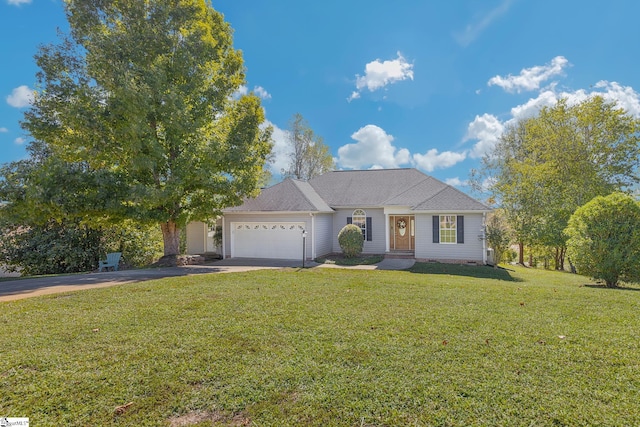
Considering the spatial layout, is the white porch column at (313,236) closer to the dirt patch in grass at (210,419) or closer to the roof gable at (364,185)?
the roof gable at (364,185)

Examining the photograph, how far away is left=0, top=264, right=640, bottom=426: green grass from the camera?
292 centimetres

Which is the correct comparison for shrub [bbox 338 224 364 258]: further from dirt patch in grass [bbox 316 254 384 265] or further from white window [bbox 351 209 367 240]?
white window [bbox 351 209 367 240]

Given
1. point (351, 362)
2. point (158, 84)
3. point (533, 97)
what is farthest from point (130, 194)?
point (533, 97)

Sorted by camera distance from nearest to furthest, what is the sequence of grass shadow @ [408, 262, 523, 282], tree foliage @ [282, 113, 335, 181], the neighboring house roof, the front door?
grass shadow @ [408, 262, 523, 282] < the neighboring house roof < the front door < tree foliage @ [282, 113, 335, 181]

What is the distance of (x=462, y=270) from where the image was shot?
13.4m

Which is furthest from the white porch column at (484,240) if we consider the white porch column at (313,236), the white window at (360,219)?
the white porch column at (313,236)

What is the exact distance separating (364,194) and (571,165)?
13.6m

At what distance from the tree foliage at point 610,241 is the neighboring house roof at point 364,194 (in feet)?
16.0

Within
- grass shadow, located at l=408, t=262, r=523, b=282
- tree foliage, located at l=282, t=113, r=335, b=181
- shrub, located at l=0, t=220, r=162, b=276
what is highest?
tree foliage, located at l=282, t=113, r=335, b=181

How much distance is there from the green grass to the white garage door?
9567 millimetres

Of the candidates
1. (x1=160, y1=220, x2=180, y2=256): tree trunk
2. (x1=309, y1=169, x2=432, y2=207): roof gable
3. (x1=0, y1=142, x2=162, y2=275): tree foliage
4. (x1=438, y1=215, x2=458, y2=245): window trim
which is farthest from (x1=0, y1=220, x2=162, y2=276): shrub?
(x1=438, y1=215, x2=458, y2=245): window trim

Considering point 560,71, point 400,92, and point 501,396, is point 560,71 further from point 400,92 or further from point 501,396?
point 501,396

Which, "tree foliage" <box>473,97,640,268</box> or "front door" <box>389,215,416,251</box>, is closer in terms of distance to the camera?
"front door" <box>389,215,416,251</box>

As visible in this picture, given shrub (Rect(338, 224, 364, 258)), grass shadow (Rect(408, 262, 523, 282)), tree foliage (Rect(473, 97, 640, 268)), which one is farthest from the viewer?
tree foliage (Rect(473, 97, 640, 268))
